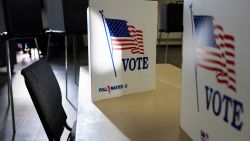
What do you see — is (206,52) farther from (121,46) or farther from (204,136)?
(121,46)

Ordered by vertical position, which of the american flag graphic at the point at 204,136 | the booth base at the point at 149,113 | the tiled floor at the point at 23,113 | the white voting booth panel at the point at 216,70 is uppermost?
the white voting booth panel at the point at 216,70

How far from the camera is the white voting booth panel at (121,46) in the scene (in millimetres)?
961

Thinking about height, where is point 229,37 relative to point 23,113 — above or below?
above

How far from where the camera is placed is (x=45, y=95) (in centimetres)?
98

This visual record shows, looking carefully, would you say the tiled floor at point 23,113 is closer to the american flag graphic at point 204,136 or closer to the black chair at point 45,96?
the black chair at point 45,96

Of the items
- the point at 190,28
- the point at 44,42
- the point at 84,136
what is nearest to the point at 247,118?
the point at 190,28

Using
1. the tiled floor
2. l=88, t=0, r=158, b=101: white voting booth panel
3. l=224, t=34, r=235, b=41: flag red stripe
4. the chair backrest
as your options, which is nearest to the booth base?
l=88, t=0, r=158, b=101: white voting booth panel

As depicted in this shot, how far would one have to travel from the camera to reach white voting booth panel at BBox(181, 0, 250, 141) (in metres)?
0.45

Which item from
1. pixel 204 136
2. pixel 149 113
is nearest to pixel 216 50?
pixel 204 136

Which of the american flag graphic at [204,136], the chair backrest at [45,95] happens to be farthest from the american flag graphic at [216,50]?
the chair backrest at [45,95]

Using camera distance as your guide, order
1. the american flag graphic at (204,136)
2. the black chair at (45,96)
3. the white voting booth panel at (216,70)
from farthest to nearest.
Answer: the black chair at (45,96)
the american flag graphic at (204,136)
the white voting booth panel at (216,70)

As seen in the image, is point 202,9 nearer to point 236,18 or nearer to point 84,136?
point 236,18

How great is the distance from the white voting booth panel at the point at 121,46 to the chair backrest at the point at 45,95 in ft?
0.59

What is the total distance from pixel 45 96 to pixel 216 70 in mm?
653
